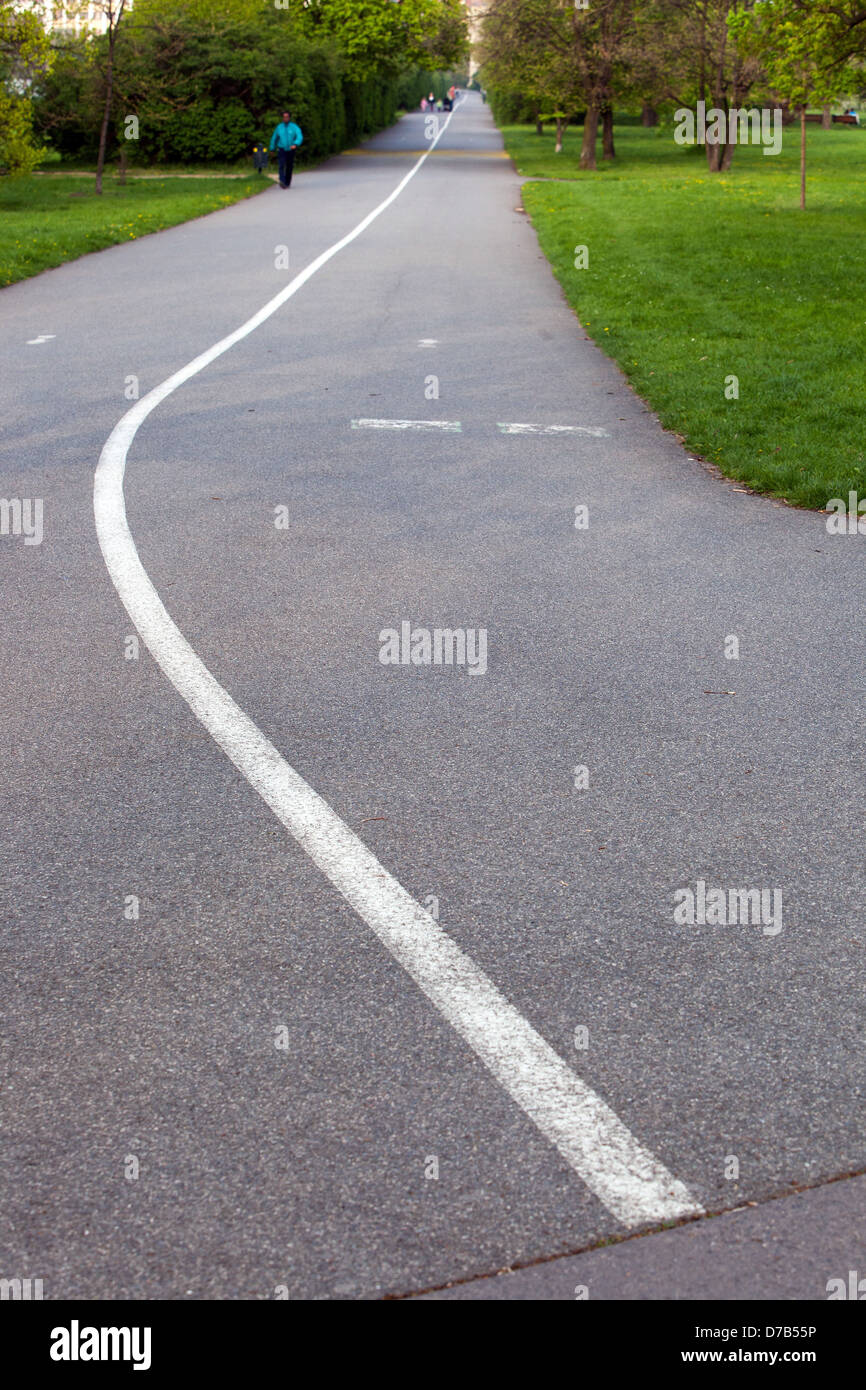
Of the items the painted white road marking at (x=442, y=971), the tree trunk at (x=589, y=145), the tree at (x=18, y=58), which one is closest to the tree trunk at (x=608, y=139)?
the tree trunk at (x=589, y=145)

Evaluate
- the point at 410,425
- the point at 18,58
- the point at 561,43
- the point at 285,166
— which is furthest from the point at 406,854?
the point at 561,43

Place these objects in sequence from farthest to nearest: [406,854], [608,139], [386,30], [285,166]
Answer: [386,30]
[608,139]
[285,166]
[406,854]

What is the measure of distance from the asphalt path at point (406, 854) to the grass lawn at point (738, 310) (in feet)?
3.12

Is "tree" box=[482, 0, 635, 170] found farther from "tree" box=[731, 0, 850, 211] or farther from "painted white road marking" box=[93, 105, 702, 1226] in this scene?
"painted white road marking" box=[93, 105, 702, 1226]

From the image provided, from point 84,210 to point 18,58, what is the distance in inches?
194

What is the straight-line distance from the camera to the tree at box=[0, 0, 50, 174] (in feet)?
85.9

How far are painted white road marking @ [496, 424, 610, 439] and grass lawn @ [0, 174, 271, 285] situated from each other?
994 centimetres

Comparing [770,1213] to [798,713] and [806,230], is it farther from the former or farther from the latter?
[806,230]

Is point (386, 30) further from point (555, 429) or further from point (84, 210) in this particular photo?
point (555, 429)

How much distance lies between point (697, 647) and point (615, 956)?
2683mm

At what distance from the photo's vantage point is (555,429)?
10602 millimetres

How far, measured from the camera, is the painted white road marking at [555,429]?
34.5 feet

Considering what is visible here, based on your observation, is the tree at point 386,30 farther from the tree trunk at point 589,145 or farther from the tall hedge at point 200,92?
the tree trunk at point 589,145

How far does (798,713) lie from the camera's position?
542 cm
